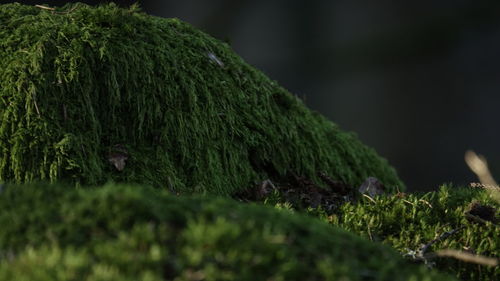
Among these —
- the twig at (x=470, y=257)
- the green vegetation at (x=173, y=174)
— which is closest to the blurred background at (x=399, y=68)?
the green vegetation at (x=173, y=174)

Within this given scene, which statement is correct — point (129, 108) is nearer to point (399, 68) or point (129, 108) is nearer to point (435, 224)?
point (435, 224)

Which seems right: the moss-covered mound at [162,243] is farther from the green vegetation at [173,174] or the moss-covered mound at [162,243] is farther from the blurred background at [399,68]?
the blurred background at [399,68]

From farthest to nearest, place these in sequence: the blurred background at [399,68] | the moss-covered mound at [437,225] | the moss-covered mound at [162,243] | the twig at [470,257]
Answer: the blurred background at [399,68] < the moss-covered mound at [437,225] < the twig at [470,257] < the moss-covered mound at [162,243]

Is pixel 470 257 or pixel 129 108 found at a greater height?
pixel 129 108

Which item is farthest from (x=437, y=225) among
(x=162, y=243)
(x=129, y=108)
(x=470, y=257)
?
(x=129, y=108)

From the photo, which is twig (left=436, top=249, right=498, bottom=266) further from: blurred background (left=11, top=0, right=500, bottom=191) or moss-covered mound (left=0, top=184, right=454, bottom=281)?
blurred background (left=11, top=0, right=500, bottom=191)

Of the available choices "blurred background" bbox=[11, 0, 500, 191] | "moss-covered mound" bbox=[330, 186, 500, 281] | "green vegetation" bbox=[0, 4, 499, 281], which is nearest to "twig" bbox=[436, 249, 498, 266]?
"green vegetation" bbox=[0, 4, 499, 281]
